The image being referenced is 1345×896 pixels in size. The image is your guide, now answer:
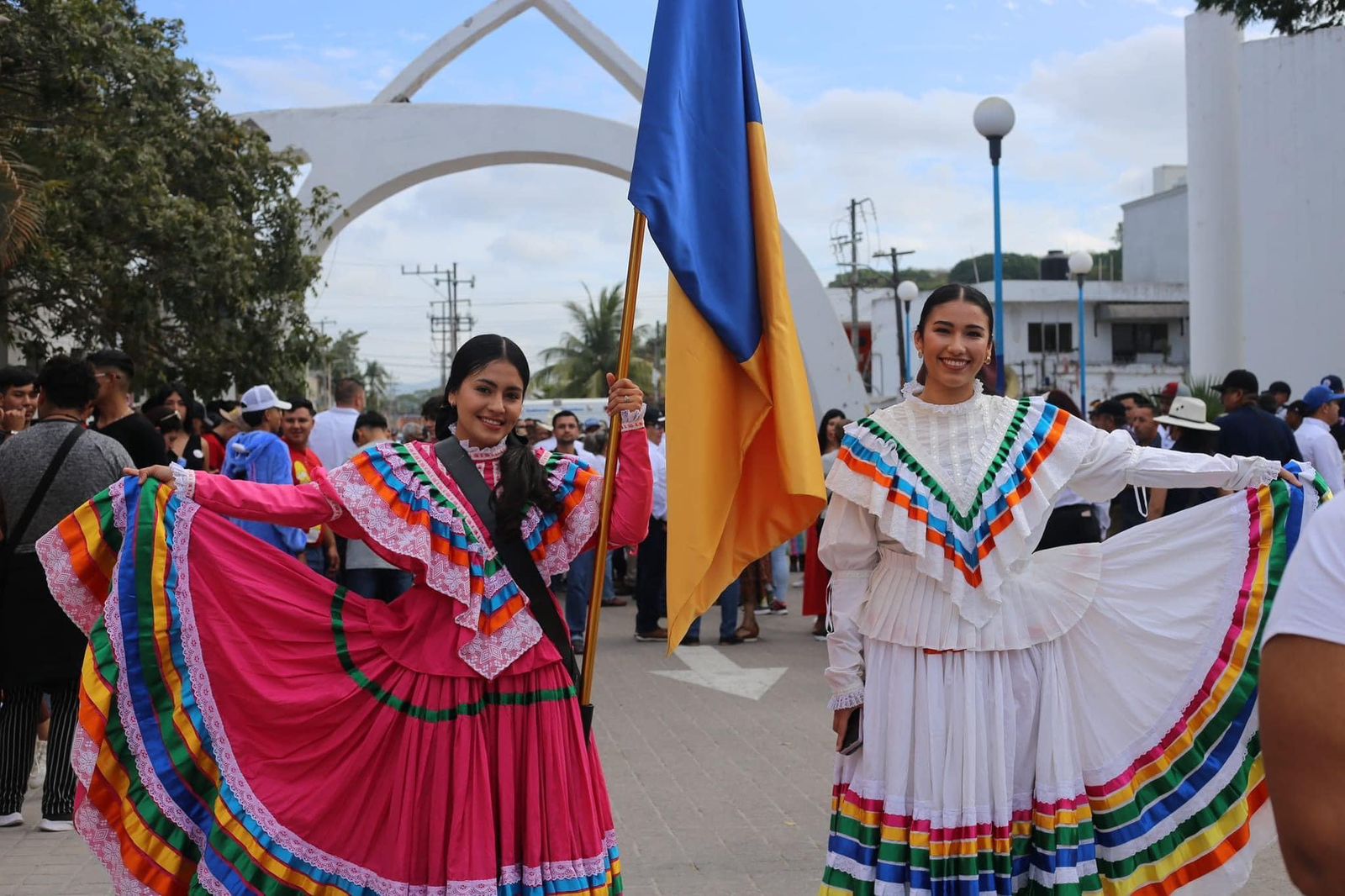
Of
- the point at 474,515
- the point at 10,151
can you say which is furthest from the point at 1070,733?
the point at 10,151

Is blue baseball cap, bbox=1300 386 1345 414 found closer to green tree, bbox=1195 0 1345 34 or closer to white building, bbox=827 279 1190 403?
green tree, bbox=1195 0 1345 34

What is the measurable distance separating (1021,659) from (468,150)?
66.6 feet

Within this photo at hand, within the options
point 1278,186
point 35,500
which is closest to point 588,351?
point 1278,186

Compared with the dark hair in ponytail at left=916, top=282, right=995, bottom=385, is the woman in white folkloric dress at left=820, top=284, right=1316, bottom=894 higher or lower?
lower

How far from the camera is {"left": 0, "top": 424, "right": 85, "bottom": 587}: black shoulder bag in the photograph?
6.00m

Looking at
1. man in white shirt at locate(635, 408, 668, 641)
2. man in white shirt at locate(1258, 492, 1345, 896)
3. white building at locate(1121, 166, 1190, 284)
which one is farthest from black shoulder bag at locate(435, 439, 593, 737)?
white building at locate(1121, 166, 1190, 284)

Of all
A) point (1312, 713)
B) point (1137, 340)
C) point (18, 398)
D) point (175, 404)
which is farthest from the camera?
point (1137, 340)

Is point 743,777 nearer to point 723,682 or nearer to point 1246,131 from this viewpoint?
point 723,682

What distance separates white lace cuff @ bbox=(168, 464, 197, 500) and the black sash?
2.47 feet

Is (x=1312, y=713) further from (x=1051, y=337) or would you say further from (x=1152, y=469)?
(x=1051, y=337)

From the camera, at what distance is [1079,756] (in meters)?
4.05

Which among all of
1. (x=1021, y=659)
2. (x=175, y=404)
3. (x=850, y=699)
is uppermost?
(x=175, y=404)

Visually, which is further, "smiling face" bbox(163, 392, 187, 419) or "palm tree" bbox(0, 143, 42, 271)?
"palm tree" bbox(0, 143, 42, 271)

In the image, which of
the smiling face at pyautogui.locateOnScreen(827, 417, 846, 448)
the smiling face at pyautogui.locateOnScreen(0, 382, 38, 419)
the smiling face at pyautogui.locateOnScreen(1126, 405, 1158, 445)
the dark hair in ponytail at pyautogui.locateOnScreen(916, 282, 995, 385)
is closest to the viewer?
the dark hair in ponytail at pyautogui.locateOnScreen(916, 282, 995, 385)
